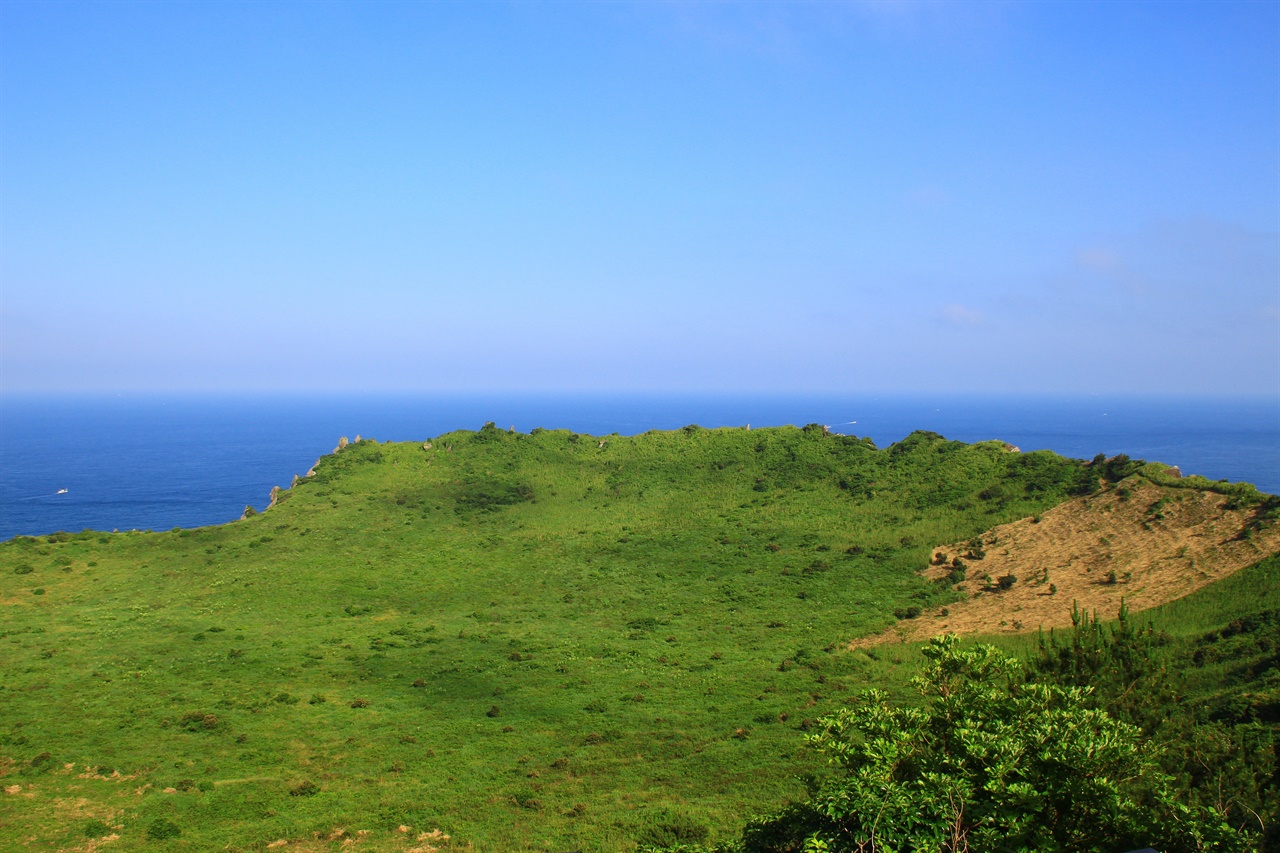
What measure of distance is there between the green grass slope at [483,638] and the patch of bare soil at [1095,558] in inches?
122

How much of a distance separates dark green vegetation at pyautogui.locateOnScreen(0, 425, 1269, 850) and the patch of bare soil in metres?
2.98

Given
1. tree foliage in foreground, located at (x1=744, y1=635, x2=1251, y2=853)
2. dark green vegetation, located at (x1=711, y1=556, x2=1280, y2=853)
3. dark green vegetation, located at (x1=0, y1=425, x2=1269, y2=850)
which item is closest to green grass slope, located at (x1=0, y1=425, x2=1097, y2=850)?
dark green vegetation, located at (x1=0, y1=425, x2=1269, y2=850)

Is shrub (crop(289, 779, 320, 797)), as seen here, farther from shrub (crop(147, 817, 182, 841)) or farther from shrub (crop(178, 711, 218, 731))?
shrub (crop(178, 711, 218, 731))

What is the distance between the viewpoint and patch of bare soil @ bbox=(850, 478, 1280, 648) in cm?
5316

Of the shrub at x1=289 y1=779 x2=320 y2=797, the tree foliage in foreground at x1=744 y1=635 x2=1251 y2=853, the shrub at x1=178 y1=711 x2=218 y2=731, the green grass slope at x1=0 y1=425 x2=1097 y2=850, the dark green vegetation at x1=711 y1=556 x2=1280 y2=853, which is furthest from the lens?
the shrub at x1=178 y1=711 x2=218 y2=731

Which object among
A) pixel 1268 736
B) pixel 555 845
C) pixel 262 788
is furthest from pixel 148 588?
pixel 1268 736

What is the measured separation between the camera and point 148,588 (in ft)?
217

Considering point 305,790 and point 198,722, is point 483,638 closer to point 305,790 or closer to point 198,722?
point 198,722

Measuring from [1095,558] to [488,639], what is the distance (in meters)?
46.2

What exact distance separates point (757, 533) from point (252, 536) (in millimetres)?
51170

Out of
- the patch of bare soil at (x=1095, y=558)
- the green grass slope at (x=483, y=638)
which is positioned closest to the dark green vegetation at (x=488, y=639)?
the green grass slope at (x=483, y=638)

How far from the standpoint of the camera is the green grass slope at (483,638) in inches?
1293

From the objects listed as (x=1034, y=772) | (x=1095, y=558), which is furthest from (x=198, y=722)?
(x=1095, y=558)

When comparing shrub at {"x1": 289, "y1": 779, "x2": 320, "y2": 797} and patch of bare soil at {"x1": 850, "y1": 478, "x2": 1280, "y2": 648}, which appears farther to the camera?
patch of bare soil at {"x1": 850, "y1": 478, "x2": 1280, "y2": 648}
